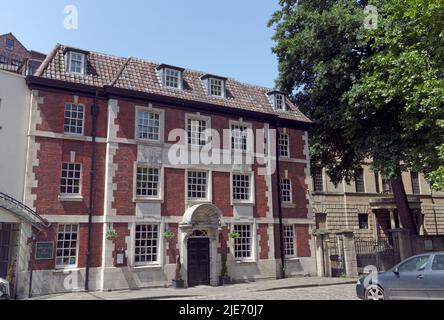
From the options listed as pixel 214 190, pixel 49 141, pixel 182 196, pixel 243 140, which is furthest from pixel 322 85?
pixel 49 141

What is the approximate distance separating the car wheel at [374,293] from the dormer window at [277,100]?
53.3 feet

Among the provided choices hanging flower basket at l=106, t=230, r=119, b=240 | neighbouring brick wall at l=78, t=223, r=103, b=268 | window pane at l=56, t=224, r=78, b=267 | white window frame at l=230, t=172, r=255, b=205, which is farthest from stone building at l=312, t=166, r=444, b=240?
window pane at l=56, t=224, r=78, b=267

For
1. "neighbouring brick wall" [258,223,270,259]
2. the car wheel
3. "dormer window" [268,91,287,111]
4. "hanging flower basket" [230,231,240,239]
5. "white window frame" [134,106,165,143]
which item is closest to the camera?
the car wheel

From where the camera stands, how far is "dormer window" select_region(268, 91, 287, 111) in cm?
2716

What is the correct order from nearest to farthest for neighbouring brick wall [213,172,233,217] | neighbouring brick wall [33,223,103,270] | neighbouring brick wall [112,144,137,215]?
neighbouring brick wall [33,223,103,270] → neighbouring brick wall [112,144,137,215] → neighbouring brick wall [213,172,233,217]

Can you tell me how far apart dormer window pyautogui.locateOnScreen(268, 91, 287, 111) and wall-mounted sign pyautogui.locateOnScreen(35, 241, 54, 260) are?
649 inches

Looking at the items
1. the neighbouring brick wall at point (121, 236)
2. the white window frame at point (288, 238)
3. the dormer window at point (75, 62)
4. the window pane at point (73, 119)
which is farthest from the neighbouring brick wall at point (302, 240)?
the dormer window at point (75, 62)

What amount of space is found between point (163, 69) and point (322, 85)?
990 cm

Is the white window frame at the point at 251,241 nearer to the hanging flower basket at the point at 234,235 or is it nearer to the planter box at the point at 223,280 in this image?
the hanging flower basket at the point at 234,235

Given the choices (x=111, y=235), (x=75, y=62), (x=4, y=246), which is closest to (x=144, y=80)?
(x=75, y=62)

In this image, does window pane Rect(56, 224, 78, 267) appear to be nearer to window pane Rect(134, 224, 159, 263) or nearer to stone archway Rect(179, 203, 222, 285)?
window pane Rect(134, 224, 159, 263)

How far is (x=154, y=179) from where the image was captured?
68.9 feet

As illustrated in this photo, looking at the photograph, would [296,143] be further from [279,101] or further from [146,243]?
[146,243]

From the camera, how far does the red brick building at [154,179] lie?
61.1 ft
